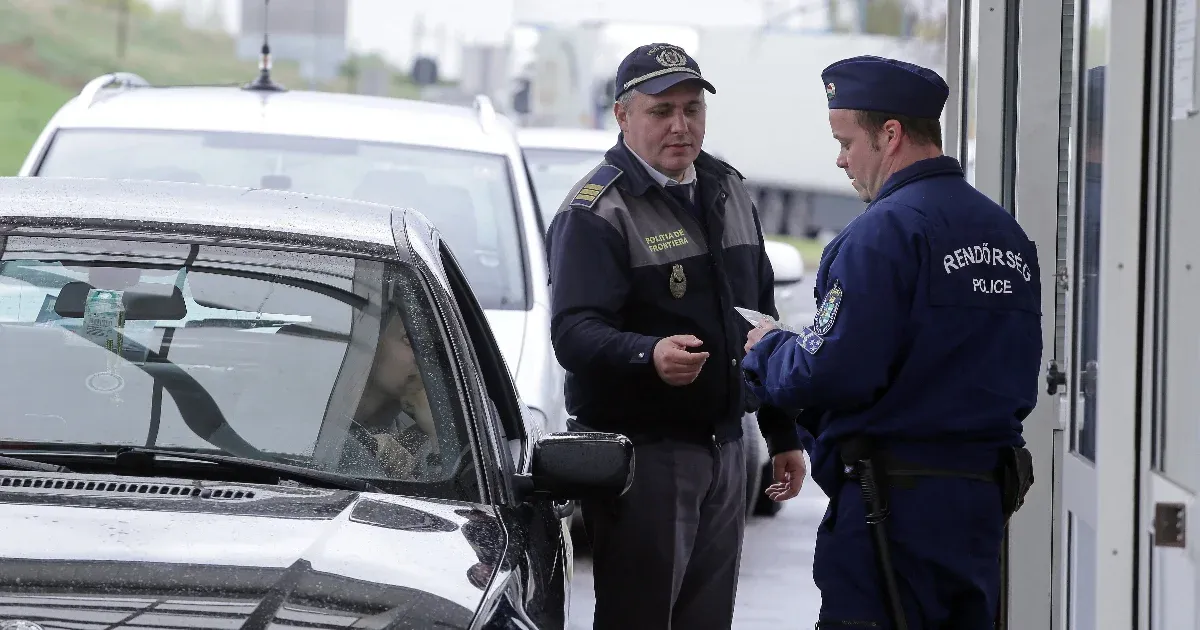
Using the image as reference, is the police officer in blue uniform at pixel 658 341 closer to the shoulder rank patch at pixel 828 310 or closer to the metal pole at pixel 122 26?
the shoulder rank patch at pixel 828 310

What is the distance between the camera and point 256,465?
334 centimetres

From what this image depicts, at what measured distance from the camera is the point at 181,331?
359cm

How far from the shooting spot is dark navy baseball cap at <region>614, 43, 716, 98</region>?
15.6 ft

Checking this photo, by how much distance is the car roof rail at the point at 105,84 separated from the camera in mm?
7332

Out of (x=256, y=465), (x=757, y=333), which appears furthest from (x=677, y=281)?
(x=256, y=465)

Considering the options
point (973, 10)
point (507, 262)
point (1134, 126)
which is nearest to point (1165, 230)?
point (1134, 126)

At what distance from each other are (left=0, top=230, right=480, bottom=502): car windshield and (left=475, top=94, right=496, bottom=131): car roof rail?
12.6 ft

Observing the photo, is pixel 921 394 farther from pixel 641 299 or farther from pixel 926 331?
pixel 641 299

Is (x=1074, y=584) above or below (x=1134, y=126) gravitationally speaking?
below

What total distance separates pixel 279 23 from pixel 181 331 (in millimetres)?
26182

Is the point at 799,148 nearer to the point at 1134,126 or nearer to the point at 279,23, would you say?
the point at 279,23

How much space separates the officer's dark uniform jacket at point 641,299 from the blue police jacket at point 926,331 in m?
0.83

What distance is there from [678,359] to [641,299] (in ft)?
0.97

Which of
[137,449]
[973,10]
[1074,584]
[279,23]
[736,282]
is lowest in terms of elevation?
[1074,584]
